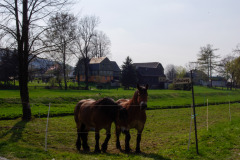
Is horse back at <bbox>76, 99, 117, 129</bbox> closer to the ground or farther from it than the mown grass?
farther from it

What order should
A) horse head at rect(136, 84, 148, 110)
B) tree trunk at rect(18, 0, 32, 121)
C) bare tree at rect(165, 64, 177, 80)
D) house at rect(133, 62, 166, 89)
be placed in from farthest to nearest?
1. bare tree at rect(165, 64, 177, 80)
2. house at rect(133, 62, 166, 89)
3. tree trunk at rect(18, 0, 32, 121)
4. horse head at rect(136, 84, 148, 110)

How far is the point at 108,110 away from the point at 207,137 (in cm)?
466

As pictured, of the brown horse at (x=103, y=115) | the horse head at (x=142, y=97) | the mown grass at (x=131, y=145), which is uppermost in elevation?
the horse head at (x=142, y=97)

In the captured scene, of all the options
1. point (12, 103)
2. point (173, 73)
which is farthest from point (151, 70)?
point (12, 103)

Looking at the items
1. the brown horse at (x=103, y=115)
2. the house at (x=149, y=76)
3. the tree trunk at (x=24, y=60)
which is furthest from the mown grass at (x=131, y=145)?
the house at (x=149, y=76)

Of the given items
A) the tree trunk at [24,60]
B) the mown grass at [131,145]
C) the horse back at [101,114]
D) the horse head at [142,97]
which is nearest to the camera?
the mown grass at [131,145]

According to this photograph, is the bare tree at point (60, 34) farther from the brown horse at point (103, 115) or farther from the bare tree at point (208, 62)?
the bare tree at point (208, 62)

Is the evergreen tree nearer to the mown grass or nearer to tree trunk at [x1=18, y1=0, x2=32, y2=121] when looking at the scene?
tree trunk at [x1=18, y1=0, x2=32, y2=121]

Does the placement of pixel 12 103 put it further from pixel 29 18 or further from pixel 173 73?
pixel 173 73

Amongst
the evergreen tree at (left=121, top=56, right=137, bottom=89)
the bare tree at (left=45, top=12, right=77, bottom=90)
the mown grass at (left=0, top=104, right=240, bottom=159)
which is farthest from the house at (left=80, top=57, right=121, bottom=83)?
the mown grass at (left=0, top=104, right=240, bottom=159)

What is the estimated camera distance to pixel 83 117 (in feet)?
29.8

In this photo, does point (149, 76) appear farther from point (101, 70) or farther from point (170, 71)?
point (170, 71)

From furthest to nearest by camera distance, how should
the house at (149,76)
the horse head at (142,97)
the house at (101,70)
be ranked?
the house at (101,70) → the house at (149,76) → the horse head at (142,97)

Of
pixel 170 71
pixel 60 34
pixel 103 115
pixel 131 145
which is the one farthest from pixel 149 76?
pixel 103 115
